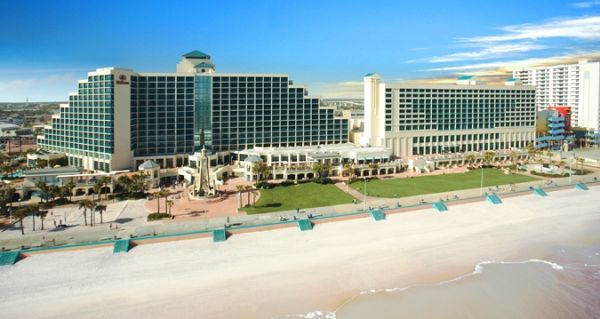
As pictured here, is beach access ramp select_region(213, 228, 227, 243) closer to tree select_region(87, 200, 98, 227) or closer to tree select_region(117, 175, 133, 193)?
tree select_region(87, 200, 98, 227)

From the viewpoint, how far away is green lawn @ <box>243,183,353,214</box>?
178 ft

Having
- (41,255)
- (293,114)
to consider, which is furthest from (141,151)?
(41,255)

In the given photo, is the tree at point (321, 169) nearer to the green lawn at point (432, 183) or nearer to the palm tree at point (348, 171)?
the palm tree at point (348, 171)

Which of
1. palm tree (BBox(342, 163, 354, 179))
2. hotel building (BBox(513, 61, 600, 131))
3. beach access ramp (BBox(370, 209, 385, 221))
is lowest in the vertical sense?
beach access ramp (BBox(370, 209, 385, 221))

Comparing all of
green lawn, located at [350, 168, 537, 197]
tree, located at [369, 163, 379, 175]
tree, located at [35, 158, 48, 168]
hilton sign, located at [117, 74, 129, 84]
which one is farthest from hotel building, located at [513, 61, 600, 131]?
tree, located at [35, 158, 48, 168]

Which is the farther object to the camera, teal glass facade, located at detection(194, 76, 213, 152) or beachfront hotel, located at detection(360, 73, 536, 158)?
beachfront hotel, located at detection(360, 73, 536, 158)

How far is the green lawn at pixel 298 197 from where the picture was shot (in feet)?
178

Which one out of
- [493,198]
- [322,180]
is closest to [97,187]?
[322,180]

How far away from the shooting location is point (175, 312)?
94.9 feet

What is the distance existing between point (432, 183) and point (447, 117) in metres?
33.3

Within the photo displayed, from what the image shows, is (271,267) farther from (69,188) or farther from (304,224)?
(69,188)

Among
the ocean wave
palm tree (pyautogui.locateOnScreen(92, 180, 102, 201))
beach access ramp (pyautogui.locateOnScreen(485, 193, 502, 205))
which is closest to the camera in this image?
the ocean wave

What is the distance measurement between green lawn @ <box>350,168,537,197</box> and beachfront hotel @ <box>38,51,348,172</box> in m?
24.3

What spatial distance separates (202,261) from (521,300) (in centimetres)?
2500
